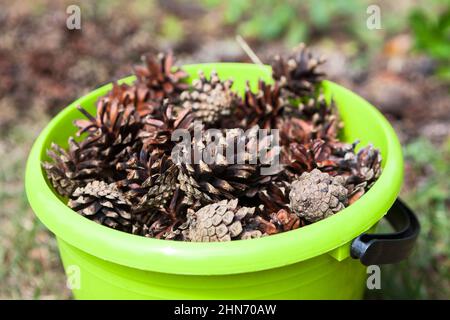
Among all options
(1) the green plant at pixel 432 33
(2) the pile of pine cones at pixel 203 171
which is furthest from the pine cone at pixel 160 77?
(1) the green plant at pixel 432 33

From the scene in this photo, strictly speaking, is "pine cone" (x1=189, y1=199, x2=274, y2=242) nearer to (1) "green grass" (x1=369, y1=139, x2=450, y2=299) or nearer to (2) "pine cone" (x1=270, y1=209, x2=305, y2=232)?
(2) "pine cone" (x1=270, y1=209, x2=305, y2=232)

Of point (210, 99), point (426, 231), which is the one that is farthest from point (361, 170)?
point (426, 231)

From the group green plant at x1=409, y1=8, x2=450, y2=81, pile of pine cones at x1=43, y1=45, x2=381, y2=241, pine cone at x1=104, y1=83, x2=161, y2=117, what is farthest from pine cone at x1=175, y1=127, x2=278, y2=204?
green plant at x1=409, y1=8, x2=450, y2=81

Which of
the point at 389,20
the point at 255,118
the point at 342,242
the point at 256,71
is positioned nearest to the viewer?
the point at 342,242

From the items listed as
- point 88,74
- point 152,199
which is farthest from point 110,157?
point 88,74

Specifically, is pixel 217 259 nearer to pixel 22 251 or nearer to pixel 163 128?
pixel 163 128

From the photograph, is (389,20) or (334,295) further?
(389,20)
